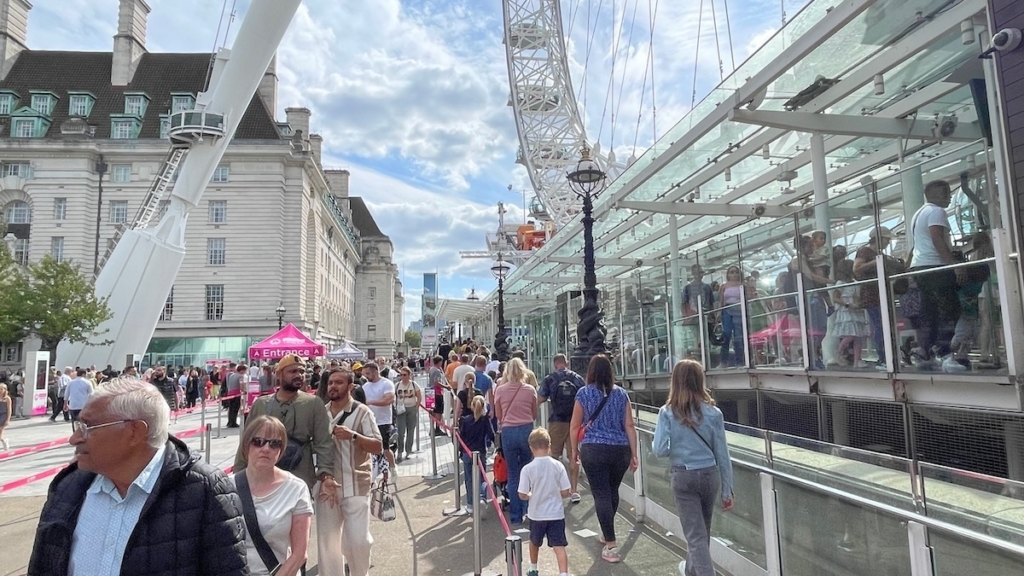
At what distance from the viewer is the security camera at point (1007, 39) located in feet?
18.7

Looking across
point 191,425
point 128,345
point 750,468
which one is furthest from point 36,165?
point 750,468

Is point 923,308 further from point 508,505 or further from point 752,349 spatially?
point 508,505

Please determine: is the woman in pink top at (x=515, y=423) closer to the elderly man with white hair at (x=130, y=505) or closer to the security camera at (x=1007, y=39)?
the elderly man with white hair at (x=130, y=505)

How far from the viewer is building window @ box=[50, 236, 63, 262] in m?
48.9

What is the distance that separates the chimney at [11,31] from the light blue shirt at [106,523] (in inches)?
2762

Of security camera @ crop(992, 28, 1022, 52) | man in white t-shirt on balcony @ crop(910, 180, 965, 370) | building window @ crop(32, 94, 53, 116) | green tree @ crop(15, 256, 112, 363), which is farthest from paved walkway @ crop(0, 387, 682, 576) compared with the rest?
building window @ crop(32, 94, 53, 116)

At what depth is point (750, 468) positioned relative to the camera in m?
4.71

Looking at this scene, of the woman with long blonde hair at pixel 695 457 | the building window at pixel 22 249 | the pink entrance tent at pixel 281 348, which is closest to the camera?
the woman with long blonde hair at pixel 695 457

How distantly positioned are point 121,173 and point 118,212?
314 centimetres

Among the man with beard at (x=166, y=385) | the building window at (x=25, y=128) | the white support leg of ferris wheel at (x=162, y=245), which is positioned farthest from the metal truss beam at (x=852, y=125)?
the building window at (x=25, y=128)

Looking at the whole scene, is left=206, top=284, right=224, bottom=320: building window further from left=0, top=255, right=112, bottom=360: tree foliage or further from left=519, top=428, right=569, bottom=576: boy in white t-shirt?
left=519, top=428, right=569, bottom=576: boy in white t-shirt

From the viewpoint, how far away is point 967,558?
9.21 feet

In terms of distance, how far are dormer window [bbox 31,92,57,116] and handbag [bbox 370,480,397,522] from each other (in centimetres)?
6052

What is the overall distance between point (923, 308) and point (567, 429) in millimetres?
3716
